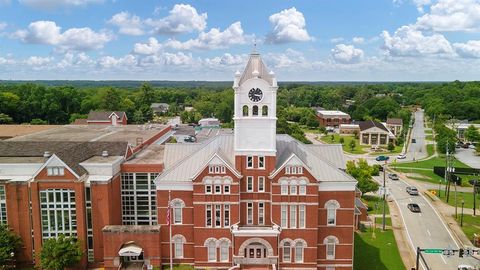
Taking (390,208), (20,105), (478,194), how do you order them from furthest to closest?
(20,105) < (478,194) < (390,208)

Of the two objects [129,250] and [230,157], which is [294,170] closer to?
[230,157]

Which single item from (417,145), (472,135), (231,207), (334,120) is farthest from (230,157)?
(334,120)

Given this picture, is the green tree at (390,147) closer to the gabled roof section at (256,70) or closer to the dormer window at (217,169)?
the gabled roof section at (256,70)

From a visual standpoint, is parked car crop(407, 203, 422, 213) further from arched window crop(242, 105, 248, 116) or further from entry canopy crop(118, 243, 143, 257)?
entry canopy crop(118, 243, 143, 257)

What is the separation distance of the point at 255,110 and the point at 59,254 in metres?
23.2

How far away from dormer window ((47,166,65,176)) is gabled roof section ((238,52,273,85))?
65.1 feet

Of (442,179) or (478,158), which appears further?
(478,158)

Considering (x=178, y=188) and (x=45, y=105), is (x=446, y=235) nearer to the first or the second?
(x=178, y=188)

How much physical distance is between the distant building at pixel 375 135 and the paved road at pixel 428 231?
58.1 meters

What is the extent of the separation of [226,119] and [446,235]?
129 meters

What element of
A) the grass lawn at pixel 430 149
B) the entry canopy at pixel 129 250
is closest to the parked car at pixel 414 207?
the entry canopy at pixel 129 250

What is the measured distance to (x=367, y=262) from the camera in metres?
46.6

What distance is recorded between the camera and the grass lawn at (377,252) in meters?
45.7

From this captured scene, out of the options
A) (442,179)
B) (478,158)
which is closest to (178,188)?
(442,179)
